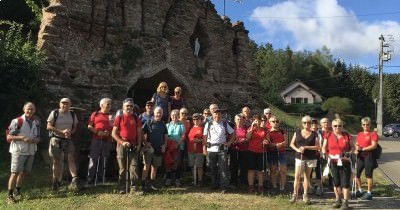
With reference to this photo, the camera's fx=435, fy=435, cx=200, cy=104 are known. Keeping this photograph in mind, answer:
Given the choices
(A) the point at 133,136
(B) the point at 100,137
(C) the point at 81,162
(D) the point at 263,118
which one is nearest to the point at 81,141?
(C) the point at 81,162

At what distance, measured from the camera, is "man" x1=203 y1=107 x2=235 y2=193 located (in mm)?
8656

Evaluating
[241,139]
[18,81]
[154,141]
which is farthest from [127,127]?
[18,81]

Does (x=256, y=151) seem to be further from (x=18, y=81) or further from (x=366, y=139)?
(x=18, y=81)

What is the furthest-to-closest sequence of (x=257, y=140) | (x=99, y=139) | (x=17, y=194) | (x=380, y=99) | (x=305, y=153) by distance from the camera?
(x=380, y=99)
(x=257, y=140)
(x=99, y=139)
(x=305, y=153)
(x=17, y=194)

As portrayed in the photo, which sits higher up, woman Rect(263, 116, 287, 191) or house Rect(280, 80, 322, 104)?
house Rect(280, 80, 322, 104)

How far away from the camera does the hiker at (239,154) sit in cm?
901

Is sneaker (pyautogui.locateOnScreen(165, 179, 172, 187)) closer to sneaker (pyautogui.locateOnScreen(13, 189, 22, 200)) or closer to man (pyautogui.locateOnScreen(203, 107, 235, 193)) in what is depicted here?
man (pyautogui.locateOnScreen(203, 107, 235, 193))

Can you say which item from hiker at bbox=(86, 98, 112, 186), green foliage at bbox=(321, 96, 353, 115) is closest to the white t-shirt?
hiker at bbox=(86, 98, 112, 186)

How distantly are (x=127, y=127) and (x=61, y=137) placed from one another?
4.05 ft

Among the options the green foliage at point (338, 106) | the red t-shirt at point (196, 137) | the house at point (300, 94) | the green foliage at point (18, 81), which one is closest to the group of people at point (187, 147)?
the red t-shirt at point (196, 137)

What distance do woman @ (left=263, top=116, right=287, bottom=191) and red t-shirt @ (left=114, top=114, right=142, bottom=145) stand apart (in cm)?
280

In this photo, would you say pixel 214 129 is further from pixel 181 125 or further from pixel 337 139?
pixel 337 139

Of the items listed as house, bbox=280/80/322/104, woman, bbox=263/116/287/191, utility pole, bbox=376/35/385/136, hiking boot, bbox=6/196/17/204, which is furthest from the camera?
house, bbox=280/80/322/104

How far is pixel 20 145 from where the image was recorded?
764cm
